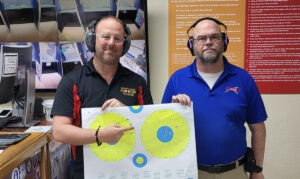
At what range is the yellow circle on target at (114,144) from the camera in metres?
→ 1.37

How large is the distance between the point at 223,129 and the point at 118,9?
4.37ft

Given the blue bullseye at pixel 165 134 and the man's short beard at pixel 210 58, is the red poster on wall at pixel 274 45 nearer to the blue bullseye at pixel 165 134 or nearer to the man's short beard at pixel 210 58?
the man's short beard at pixel 210 58

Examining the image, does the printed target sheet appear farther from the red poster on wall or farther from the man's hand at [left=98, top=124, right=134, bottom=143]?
the red poster on wall

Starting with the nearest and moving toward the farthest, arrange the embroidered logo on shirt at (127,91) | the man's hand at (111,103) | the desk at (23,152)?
the desk at (23,152)
the man's hand at (111,103)
the embroidered logo on shirt at (127,91)

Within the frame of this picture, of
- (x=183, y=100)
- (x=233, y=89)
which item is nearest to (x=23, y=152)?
(x=183, y=100)

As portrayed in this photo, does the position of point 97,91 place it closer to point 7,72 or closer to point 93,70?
point 93,70

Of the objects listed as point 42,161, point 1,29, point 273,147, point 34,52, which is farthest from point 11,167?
point 273,147

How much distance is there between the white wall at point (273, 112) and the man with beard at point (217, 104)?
88 centimetres

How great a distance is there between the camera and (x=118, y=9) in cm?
240

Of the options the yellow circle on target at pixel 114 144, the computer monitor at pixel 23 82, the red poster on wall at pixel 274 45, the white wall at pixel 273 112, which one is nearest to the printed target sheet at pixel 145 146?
the yellow circle on target at pixel 114 144

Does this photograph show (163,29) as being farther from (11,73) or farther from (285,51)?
(11,73)

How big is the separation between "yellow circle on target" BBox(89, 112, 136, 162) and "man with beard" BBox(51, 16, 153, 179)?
3 cm

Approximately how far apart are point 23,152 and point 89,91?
388 millimetres

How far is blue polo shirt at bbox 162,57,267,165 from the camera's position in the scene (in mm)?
1509
